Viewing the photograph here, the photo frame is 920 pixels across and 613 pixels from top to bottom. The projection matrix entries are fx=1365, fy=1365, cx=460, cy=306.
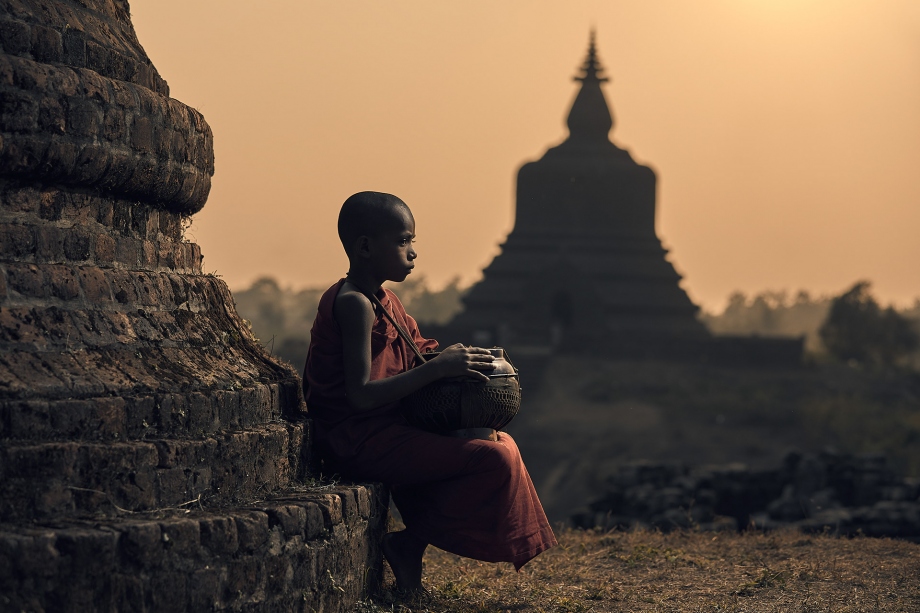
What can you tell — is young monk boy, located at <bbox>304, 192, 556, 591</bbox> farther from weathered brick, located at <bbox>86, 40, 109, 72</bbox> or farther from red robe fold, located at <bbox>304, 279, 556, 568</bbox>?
weathered brick, located at <bbox>86, 40, 109, 72</bbox>

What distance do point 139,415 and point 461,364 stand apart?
4.27 ft

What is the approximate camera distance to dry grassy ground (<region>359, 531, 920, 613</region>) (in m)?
5.96

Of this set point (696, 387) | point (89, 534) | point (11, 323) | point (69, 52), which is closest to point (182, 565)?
point (89, 534)

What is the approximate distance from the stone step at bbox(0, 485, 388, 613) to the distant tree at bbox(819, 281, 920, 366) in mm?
32166

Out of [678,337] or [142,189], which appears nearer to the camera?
[142,189]

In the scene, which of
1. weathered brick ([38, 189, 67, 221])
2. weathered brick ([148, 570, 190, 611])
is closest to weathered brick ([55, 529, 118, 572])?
weathered brick ([148, 570, 190, 611])

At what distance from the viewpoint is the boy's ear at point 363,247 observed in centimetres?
559

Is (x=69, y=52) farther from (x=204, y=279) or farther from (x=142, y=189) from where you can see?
(x=204, y=279)

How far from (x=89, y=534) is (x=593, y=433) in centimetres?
2082

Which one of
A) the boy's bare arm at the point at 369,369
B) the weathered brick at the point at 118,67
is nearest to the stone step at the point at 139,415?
the boy's bare arm at the point at 369,369

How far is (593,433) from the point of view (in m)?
24.6

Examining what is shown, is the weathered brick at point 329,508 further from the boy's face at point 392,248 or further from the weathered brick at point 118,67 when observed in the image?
the weathered brick at point 118,67

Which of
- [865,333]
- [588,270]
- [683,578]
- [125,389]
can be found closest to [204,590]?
[125,389]

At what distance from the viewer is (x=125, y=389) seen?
4.73 metres
